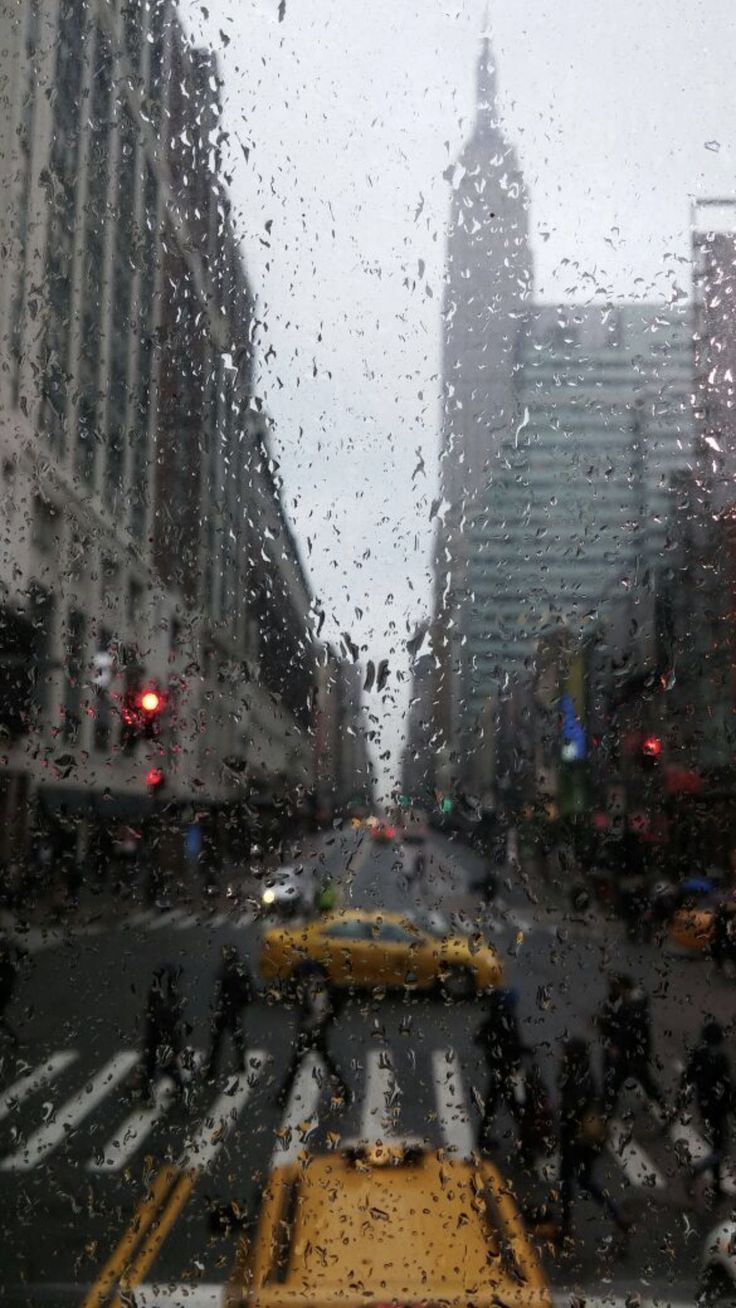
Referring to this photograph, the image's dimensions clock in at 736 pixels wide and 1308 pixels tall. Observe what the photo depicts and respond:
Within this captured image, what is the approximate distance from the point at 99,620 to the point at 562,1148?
3.82 feet

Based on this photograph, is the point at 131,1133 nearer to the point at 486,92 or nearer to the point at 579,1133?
the point at 579,1133

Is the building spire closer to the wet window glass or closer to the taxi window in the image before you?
the wet window glass

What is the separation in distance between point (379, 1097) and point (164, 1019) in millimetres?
380

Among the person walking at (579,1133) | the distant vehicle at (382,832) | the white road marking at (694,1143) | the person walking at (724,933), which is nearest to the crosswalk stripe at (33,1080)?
the distant vehicle at (382,832)

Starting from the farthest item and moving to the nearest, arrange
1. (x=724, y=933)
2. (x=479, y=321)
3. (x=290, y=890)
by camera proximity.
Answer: (x=479, y=321) < (x=724, y=933) < (x=290, y=890)

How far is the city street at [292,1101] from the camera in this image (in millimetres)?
1475

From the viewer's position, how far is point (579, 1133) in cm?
152

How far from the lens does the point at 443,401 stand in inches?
73.5

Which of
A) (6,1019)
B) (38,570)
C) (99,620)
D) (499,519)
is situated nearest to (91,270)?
(38,570)

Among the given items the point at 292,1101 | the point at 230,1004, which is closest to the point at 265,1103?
the point at 292,1101

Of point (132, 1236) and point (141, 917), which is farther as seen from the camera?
point (141, 917)

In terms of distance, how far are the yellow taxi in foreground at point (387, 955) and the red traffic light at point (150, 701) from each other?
45 cm

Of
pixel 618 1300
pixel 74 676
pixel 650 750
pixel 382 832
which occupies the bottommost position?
pixel 618 1300

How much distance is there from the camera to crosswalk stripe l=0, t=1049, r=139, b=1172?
5.49 feet
